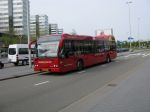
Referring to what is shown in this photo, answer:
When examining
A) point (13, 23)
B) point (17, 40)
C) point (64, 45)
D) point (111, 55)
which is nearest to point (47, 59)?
point (64, 45)

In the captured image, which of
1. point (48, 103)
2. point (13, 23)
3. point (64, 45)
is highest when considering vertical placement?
point (13, 23)

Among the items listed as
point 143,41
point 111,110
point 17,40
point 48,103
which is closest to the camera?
point 111,110

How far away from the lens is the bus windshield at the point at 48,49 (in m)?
20.1

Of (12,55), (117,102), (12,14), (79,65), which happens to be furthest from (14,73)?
(12,14)

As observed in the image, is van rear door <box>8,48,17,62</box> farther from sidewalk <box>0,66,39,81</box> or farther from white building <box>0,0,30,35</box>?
white building <box>0,0,30,35</box>

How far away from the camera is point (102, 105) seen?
8.77m

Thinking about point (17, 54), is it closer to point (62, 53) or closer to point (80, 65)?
point (80, 65)

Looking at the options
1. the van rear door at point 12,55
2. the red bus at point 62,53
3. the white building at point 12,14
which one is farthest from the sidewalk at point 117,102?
the white building at point 12,14

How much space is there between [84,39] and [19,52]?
537 inches

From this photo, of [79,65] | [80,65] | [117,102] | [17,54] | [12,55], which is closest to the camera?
[117,102]

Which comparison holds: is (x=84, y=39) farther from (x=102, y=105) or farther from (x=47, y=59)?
(x=102, y=105)

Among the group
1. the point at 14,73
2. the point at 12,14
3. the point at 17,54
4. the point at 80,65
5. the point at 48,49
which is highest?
the point at 12,14

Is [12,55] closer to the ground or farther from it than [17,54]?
closer to the ground

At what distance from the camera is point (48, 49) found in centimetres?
2044
